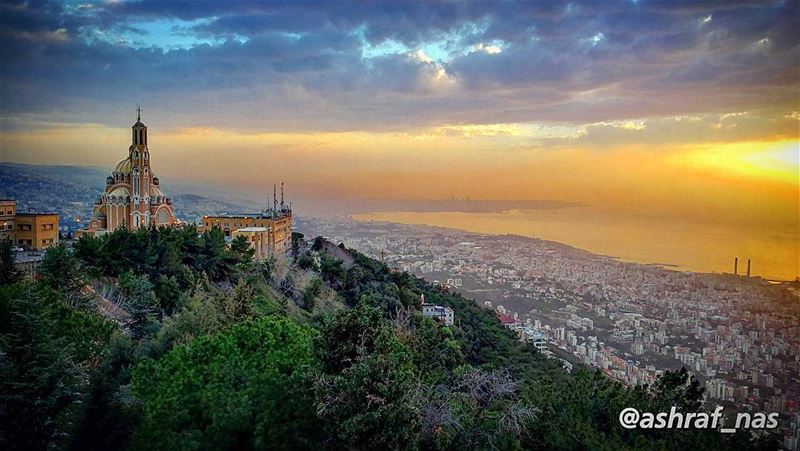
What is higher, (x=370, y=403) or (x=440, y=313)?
(x=370, y=403)

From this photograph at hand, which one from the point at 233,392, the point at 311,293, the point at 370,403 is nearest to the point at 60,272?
the point at 233,392

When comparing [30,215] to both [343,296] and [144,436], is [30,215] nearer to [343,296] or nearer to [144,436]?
[343,296]

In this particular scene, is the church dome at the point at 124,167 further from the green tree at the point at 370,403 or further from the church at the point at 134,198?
the green tree at the point at 370,403

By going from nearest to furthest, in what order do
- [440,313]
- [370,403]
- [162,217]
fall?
1. [370,403]
2. [440,313]
3. [162,217]

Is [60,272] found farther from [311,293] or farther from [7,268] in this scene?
[311,293]

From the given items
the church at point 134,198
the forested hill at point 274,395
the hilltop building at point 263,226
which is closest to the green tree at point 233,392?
the forested hill at point 274,395

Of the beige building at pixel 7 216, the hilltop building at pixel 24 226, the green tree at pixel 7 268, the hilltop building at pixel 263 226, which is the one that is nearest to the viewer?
the green tree at pixel 7 268
